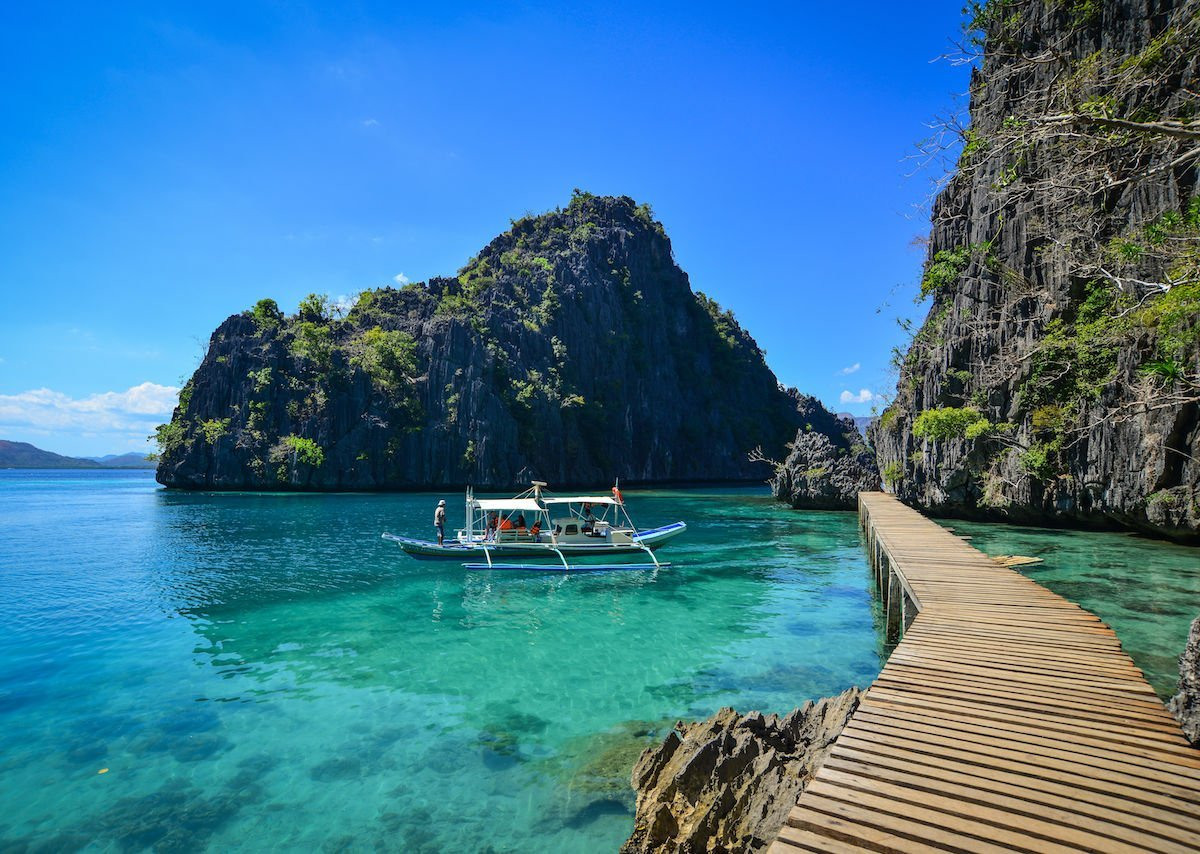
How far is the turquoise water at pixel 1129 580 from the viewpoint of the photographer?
504 inches

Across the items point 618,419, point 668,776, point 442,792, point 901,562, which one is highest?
point 618,419

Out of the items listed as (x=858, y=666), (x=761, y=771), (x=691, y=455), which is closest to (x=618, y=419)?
(x=691, y=455)

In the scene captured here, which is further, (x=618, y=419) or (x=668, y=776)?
(x=618, y=419)

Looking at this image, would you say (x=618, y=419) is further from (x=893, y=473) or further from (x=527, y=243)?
(x=893, y=473)

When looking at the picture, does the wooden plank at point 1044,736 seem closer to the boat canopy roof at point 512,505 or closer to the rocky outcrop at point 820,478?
the boat canopy roof at point 512,505

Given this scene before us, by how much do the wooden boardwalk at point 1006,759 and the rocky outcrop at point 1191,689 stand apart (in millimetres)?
133

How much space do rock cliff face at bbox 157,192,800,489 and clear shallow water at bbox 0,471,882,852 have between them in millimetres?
50191

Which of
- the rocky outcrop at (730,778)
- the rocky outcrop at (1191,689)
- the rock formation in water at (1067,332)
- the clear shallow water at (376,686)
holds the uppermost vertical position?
the rock formation in water at (1067,332)

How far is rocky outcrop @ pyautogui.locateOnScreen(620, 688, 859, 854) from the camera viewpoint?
632 cm

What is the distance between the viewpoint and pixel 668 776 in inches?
292

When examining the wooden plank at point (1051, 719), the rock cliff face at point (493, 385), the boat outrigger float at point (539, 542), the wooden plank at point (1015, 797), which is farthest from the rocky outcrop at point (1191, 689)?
the rock cliff face at point (493, 385)

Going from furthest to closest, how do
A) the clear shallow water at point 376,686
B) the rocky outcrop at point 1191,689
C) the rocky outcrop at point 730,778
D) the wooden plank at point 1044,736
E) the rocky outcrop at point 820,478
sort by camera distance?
the rocky outcrop at point 820,478 < the clear shallow water at point 376,686 < the rocky outcrop at point 730,778 < the rocky outcrop at point 1191,689 < the wooden plank at point 1044,736

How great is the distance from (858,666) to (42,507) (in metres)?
71.9

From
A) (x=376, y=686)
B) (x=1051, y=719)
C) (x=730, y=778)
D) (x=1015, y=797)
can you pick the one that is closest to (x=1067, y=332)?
(x=1051, y=719)
